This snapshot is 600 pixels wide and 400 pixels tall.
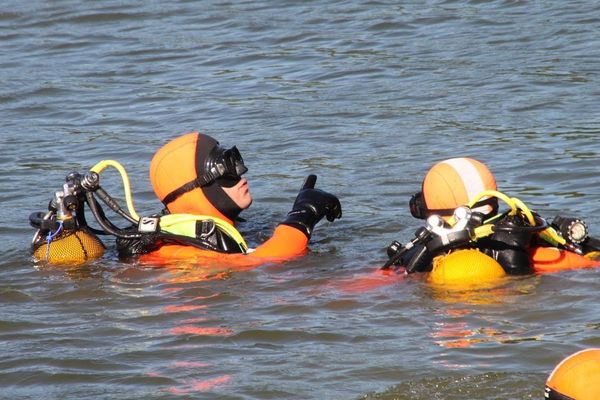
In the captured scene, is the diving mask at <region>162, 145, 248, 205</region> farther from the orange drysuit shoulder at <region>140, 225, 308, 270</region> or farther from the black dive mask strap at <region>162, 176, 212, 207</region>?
the orange drysuit shoulder at <region>140, 225, 308, 270</region>

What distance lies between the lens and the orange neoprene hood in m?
8.16

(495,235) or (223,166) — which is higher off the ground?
(223,166)

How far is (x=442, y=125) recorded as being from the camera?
11.3m

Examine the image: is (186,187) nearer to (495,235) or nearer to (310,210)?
(310,210)

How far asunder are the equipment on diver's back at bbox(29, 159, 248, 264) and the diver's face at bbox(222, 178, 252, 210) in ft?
0.68

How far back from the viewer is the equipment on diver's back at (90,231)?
791 centimetres

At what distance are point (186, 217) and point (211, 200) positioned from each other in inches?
11.5

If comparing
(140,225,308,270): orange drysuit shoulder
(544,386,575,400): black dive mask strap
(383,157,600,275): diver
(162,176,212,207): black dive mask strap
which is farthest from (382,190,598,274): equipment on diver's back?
(544,386,575,400): black dive mask strap

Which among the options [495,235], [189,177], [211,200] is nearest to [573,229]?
[495,235]

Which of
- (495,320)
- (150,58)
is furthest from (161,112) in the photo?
(495,320)

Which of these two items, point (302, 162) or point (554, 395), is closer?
point (554, 395)

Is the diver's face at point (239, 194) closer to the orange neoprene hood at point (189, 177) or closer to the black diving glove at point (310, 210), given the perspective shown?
the orange neoprene hood at point (189, 177)

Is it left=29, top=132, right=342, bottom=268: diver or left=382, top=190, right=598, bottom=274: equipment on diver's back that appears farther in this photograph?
left=29, top=132, right=342, bottom=268: diver

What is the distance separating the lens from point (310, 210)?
8.26 metres
